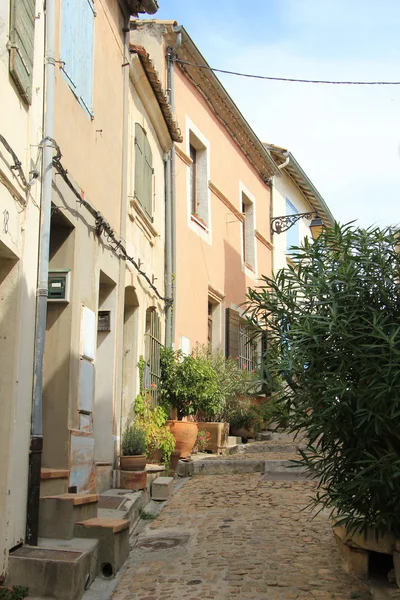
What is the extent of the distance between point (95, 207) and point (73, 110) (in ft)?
3.72

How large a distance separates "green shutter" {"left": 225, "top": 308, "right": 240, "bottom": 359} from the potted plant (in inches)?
254

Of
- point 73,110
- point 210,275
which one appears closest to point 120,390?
point 73,110

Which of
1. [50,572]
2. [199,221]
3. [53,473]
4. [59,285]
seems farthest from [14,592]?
[199,221]

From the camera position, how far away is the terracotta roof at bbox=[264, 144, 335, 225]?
19.9 meters

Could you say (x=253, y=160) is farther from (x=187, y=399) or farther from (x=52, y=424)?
(x=52, y=424)

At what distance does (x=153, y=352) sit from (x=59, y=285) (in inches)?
160

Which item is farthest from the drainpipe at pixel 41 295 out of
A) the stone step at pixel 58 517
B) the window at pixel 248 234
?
the window at pixel 248 234

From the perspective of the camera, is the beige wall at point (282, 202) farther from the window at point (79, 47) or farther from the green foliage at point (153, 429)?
the window at point (79, 47)

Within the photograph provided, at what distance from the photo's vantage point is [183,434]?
35.9 ft

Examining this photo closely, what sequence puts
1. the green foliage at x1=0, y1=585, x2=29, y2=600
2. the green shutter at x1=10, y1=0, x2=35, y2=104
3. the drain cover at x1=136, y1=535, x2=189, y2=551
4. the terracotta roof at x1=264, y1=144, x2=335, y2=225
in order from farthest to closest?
the terracotta roof at x1=264, y1=144, x2=335, y2=225 < the drain cover at x1=136, y1=535, x2=189, y2=551 < the green shutter at x1=10, y1=0, x2=35, y2=104 < the green foliage at x1=0, y1=585, x2=29, y2=600

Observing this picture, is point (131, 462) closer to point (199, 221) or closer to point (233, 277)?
point (199, 221)

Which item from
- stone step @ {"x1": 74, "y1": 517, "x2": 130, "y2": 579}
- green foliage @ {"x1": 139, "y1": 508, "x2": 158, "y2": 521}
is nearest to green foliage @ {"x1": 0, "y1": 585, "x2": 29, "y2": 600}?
stone step @ {"x1": 74, "y1": 517, "x2": 130, "y2": 579}

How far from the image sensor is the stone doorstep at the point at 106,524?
6.26 meters

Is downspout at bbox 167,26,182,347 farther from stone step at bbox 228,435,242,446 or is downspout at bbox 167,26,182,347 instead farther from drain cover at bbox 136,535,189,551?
drain cover at bbox 136,535,189,551
